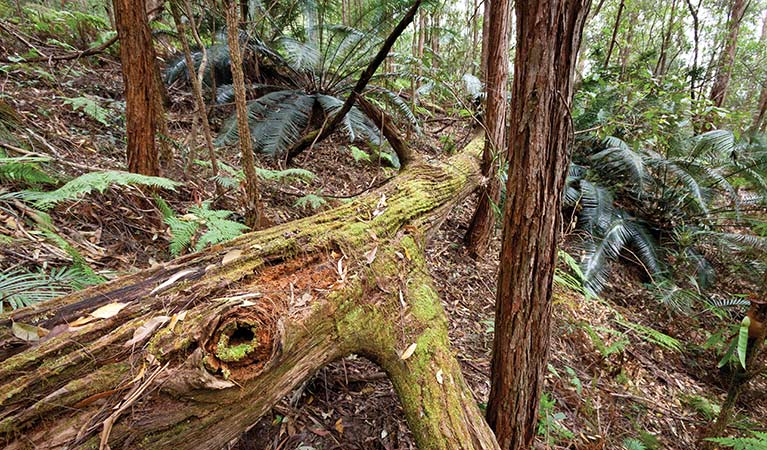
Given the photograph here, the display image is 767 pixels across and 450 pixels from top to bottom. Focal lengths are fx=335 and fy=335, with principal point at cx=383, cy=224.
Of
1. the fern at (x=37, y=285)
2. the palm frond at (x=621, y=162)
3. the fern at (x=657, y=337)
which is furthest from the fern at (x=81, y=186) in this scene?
the palm frond at (x=621, y=162)

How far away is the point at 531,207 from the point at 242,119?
1.87 m

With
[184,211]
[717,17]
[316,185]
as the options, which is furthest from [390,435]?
[717,17]

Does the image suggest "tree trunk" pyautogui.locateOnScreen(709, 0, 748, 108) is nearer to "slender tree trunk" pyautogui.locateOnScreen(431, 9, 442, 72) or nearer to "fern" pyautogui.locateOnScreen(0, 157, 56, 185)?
"slender tree trunk" pyautogui.locateOnScreen(431, 9, 442, 72)

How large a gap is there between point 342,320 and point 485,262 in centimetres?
311

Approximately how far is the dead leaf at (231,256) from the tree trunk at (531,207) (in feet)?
3.69

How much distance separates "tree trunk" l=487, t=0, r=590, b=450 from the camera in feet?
4.10

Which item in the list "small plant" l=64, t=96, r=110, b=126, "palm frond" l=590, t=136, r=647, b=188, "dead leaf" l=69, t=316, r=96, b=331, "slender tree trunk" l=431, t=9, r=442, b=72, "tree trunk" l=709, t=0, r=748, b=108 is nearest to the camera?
"dead leaf" l=69, t=316, r=96, b=331

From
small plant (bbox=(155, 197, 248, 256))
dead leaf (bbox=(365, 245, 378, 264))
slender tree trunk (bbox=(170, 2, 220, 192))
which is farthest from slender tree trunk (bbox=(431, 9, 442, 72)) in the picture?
dead leaf (bbox=(365, 245, 378, 264))

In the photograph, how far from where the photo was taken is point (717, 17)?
11.1 m

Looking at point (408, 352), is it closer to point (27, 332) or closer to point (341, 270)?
point (341, 270)

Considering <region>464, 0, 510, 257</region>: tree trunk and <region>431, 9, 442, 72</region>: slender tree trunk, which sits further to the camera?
<region>431, 9, 442, 72</region>: slender tree trunk

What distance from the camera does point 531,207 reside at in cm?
140

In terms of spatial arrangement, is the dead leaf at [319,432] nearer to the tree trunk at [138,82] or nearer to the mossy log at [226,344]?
the mossy log at [226,344]

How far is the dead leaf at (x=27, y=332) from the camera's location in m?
0.85
